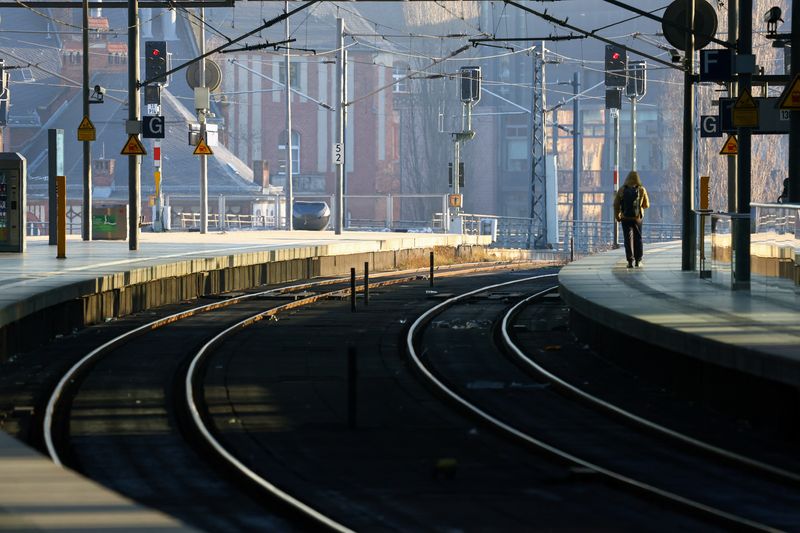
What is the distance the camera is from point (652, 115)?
8856cm

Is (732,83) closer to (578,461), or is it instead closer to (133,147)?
(133,147)

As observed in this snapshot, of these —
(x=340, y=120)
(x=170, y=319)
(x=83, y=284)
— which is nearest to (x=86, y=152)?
(x=340, y=120)

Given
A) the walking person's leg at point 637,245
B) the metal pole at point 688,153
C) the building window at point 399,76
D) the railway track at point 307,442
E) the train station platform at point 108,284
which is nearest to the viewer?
the train station platform at point 108,284

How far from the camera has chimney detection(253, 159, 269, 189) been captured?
263 ft

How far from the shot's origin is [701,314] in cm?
1723

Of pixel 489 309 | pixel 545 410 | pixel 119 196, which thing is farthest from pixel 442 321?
pixel 119 196

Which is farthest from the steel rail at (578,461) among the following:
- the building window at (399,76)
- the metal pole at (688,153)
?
the building window at (399,76)

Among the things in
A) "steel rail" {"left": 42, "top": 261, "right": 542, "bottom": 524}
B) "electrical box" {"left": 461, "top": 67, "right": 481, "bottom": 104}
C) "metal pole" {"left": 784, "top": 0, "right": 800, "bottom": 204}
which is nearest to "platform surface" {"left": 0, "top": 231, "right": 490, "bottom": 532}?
"steel rail" {"left": 42, "top": 261, "right": 542, "bottom": 524}

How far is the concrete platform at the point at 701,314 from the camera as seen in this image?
43.7 feet

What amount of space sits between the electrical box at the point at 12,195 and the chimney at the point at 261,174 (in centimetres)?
4700

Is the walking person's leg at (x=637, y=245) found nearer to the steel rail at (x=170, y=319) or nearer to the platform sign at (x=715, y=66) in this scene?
the platform sign at (x=715, y=66)

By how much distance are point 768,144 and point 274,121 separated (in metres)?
29.4

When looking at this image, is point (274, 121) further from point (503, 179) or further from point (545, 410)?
point (545, 410)

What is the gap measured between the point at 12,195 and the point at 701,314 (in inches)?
715
